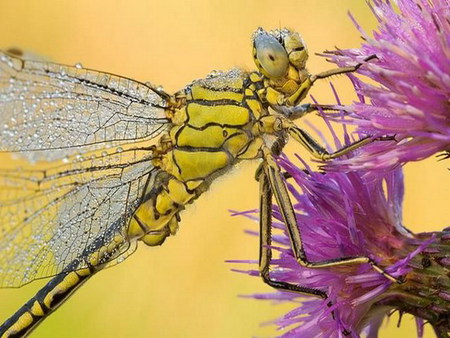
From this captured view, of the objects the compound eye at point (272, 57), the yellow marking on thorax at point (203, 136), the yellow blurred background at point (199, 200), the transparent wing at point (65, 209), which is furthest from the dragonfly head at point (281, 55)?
the yellow blurred background at point (199, 200)

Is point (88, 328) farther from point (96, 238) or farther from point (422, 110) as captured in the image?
point (422, 110)

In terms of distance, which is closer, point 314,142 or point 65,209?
point 314,142

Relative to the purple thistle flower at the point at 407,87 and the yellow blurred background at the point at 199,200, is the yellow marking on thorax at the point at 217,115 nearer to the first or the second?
the purple thistle flower at the point at 407,87

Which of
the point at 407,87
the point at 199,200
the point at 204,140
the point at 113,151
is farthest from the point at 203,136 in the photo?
the point at 199,200

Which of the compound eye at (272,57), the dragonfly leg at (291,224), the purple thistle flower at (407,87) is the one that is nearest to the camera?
the purple thistle flower at (407,87)

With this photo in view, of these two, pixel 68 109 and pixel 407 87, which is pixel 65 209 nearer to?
pixel 68 109

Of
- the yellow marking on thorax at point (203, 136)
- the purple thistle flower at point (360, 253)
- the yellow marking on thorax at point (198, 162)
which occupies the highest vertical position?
the yellow marking on thorax at point (203, 136)
